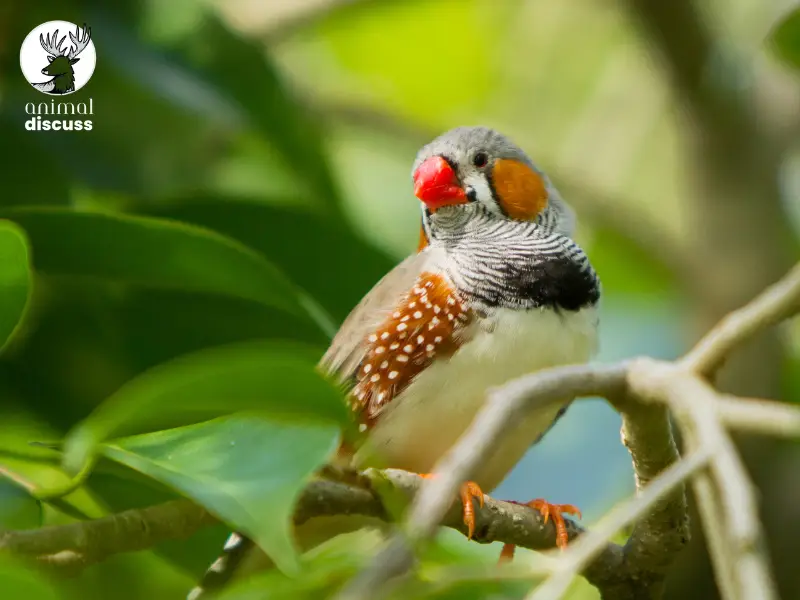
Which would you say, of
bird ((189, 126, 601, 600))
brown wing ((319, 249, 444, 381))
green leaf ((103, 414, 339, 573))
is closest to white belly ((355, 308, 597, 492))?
bird ((189, 126, 601, 600))

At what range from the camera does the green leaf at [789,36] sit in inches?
A: 55.4

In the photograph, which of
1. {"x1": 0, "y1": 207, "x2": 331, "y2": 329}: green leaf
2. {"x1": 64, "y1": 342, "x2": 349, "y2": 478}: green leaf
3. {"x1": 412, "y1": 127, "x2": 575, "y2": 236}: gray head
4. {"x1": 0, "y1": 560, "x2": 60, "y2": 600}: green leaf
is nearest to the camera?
{"x1": 0, "y1": 560, "x2": 60, "y2": 600}: green leaf

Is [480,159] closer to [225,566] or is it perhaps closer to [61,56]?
[61,56]

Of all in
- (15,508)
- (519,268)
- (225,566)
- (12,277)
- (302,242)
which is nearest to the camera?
(12,277)

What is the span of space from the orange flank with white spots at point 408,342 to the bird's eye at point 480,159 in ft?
1.08

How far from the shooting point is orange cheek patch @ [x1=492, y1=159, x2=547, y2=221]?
231cm

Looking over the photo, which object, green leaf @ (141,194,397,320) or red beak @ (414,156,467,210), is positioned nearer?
green leaf @ (141,194,397,320)

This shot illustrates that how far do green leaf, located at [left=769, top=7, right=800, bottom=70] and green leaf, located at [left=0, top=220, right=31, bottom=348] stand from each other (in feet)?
3.11

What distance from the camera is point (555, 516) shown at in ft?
5.88

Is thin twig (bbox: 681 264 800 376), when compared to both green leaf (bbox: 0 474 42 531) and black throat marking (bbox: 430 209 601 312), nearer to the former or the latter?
green leaf (bbox: 0 474 42 531)

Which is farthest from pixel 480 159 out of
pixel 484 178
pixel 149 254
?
pixel 149 254

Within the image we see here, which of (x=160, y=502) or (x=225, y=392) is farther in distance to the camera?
(x=160, y=502)

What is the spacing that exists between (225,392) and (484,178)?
1421 mm

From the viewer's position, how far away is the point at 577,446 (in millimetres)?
3090
